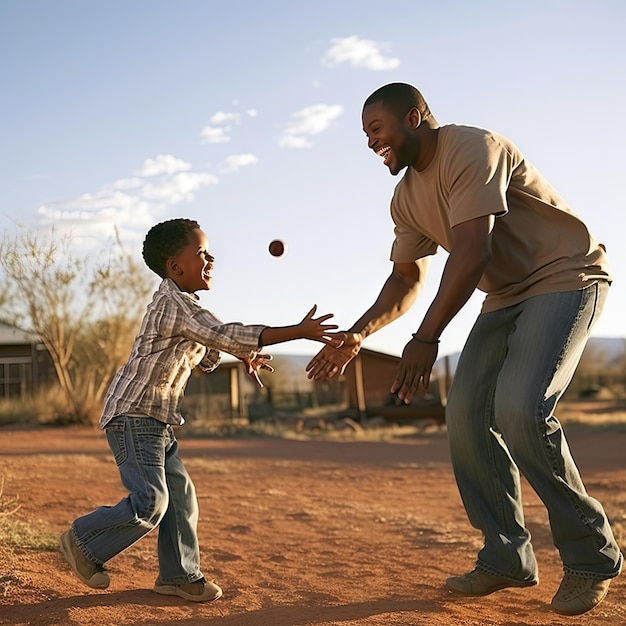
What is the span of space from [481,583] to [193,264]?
181cm

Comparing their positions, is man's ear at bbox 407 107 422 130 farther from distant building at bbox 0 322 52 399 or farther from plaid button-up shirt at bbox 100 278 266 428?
distant building at bbox 0 322 52 399

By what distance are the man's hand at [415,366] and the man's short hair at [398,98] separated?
38.1 inches

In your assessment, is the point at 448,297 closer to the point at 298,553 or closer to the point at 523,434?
the point at 523,434

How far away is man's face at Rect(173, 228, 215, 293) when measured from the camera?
3744 mm

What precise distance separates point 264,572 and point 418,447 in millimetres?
11471

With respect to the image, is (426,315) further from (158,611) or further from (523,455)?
(158,611)

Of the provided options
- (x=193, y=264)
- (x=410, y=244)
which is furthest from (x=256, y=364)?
(x=410, y=244)

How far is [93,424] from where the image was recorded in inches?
739

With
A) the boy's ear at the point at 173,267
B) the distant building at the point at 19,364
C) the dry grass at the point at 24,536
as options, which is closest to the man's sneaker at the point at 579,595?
the boy's ear at the point at 173,267

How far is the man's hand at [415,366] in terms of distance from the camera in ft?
10.8

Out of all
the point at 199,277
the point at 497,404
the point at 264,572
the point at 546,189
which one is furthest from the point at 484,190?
the point at 264,572

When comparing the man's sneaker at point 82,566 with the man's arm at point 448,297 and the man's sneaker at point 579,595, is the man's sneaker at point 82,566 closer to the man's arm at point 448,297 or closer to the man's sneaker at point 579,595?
the man's arm at point 448,297

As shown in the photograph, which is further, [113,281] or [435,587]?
[113,281]

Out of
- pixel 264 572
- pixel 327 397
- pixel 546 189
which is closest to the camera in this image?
pixel 546 189
